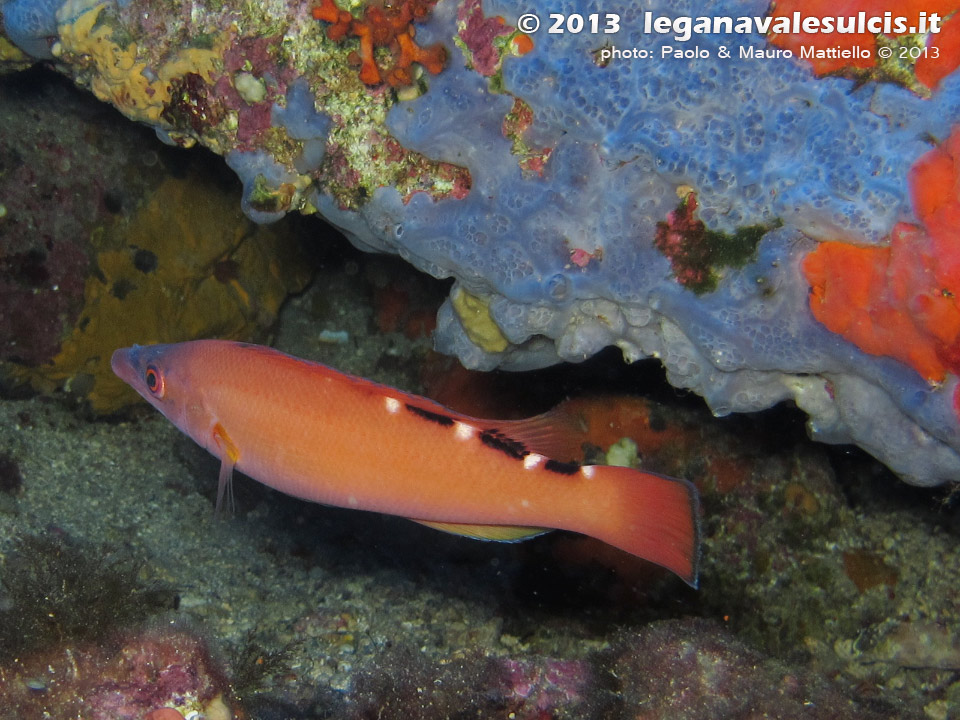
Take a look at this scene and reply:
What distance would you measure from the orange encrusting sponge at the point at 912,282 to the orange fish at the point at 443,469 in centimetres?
102

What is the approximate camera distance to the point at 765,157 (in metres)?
2.69

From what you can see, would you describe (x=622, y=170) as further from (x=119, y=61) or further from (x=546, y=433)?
(x=119, y=61)

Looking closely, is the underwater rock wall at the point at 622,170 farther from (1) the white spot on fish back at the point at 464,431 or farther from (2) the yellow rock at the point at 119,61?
(1) the white spot on fish back at the point at 464,431

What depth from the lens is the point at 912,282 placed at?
8.28ft

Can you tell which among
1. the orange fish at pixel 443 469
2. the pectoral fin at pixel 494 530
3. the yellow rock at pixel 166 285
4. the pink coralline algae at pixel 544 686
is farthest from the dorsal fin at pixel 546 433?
the yellow rock at pixel 166 285

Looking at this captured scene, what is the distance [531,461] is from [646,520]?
569 mm

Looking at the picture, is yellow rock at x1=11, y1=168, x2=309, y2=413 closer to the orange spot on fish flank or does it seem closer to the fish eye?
the fish eye

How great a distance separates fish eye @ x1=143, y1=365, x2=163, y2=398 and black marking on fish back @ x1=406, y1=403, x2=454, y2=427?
54.4 inches

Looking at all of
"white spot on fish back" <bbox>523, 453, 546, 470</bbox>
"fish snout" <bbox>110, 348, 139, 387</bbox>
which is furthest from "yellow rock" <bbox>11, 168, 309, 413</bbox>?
"white spot on fish back" <bbox>523, 453, 546, 470</bbox>

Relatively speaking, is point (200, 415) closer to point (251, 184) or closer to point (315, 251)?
point (251, 184)

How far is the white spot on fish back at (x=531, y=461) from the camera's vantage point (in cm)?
271

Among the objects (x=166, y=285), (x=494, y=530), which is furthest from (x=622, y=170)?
(x=166, y=285)

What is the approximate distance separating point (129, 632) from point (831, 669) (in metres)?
4.57

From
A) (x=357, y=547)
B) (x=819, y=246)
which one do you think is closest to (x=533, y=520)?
(x=819, y=246)
